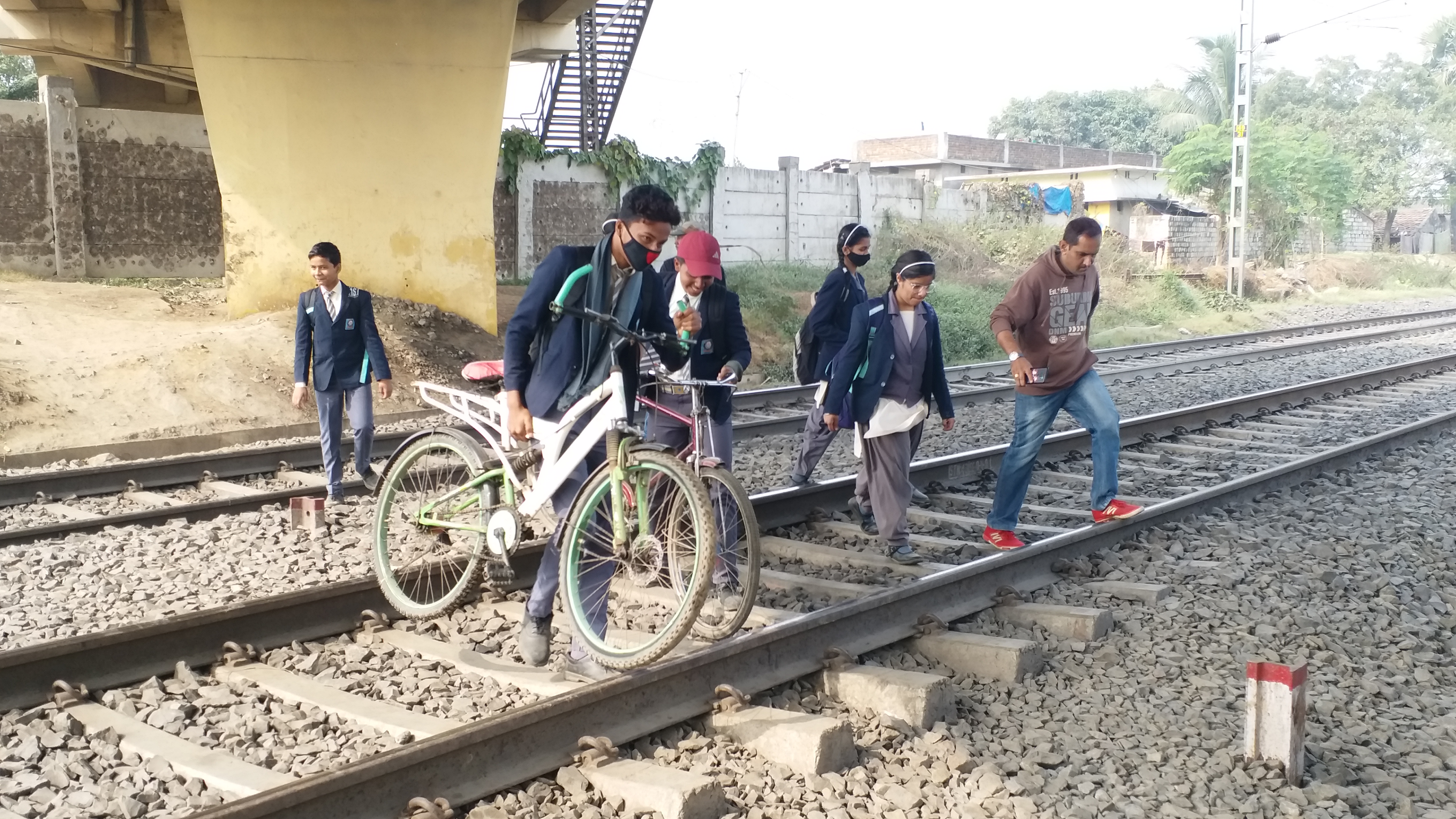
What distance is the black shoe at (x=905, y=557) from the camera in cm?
675

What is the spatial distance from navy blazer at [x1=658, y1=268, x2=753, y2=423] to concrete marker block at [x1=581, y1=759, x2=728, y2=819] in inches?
99.3

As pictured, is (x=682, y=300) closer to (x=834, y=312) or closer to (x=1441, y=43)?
(x=834, y=312)

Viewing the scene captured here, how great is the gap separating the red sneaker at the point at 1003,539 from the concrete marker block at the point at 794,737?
2721 millimetres

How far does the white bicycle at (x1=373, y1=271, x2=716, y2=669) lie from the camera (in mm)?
4758

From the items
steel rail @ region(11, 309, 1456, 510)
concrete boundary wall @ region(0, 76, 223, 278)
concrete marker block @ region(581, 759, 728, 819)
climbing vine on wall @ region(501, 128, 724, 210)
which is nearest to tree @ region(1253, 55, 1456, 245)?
climbing vine on wall @ region(501, 128, 724, 210)

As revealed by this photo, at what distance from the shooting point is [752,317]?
64.4ft

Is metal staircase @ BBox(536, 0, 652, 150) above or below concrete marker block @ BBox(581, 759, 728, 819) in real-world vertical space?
above

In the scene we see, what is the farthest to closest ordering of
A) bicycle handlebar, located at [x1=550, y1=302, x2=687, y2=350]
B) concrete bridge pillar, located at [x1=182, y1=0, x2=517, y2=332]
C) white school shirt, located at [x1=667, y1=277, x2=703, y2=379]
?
concrete bridge pillar, located at [x1=182, y1=0, x2=517, y2=332], white school shirt, located at [x1=667, y1=277, x2=703, y2=379], bicycle handlebar, located at [x1=550, y1=302, x2=687, y2=350]

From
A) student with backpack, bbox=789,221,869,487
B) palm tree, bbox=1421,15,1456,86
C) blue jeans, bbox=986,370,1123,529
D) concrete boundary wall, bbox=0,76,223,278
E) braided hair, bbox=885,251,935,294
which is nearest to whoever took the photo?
braided hair, bbox=885,251,935,294

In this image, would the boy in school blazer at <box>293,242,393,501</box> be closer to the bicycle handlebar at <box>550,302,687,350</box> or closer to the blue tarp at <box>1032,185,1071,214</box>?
the bicycle handlebar at <box>550,302,687,350</box>

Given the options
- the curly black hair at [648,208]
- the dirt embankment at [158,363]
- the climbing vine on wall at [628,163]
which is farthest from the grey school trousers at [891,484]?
the climbing vine on wall at [628,163]

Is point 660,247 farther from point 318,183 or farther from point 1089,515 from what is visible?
point 318,183

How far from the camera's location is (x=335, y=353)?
823cm

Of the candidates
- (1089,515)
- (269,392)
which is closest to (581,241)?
(269,392)
